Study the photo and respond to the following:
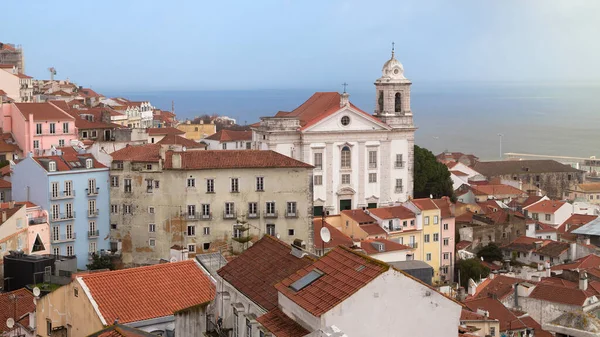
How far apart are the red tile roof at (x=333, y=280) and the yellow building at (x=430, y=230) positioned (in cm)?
3036

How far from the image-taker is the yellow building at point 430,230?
40.8m

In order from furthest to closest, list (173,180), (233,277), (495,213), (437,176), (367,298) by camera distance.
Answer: (437,176), (495,213), (173,180), (233,277), (367,298)

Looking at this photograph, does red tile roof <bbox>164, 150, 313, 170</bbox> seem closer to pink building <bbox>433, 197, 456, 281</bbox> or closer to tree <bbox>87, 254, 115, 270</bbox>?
tree <bbox>87, 254, 115, 270</bbox>

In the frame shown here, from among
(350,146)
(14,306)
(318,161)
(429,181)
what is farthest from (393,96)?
(14,306)

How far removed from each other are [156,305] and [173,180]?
18.4 metres

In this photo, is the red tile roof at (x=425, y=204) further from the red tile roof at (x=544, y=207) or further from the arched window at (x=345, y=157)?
the red tile roof at (x=544, y=207)

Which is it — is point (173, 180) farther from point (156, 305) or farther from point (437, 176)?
point (437, 176)

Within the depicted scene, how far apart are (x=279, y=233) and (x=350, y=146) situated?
1672 cm

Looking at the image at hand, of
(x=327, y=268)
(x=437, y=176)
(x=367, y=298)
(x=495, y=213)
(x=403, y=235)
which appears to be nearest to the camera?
(x=367, y=298)

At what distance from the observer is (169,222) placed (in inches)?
1329

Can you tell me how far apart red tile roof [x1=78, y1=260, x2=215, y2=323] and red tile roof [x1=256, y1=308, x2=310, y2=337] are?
4.67 meters

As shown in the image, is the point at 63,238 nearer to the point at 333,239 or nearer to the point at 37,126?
the point at 333,239

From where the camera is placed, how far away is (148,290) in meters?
15.8

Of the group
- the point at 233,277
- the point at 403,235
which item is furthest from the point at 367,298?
the point at 403,235
